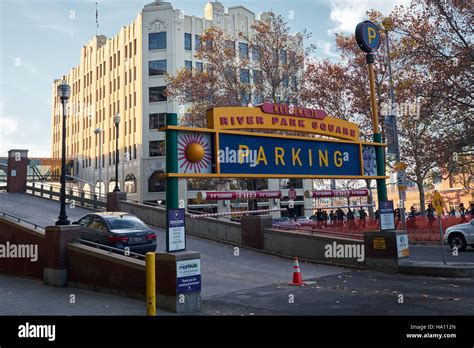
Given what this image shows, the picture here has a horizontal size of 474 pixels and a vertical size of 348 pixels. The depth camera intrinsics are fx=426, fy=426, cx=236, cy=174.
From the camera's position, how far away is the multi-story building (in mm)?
51438

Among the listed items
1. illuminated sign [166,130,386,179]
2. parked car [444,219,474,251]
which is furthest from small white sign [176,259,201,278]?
parked car [444,219,474,251]

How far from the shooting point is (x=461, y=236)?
19062mm

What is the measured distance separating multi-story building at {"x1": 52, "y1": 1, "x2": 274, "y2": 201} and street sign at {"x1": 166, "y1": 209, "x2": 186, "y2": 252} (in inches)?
1512

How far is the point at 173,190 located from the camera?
363 inches

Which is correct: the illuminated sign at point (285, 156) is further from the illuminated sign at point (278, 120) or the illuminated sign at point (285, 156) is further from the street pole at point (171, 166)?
the street pole at point (171, 166)

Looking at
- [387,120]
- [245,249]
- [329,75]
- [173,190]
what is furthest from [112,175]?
[173,190]

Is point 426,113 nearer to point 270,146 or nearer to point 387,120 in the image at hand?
point 387,120

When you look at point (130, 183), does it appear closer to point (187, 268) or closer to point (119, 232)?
point (119, 232)

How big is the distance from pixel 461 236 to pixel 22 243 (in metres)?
17.8

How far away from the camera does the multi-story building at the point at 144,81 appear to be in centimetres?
5144

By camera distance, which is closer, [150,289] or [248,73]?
[150,289]

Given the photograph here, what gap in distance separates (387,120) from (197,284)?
37.1 ft

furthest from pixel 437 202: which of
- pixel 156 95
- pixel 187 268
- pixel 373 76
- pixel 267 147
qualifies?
pixel 156 95

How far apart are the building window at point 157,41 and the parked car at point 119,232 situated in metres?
42.0
